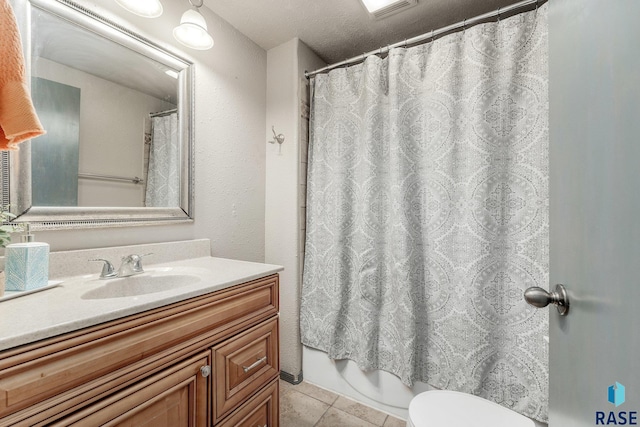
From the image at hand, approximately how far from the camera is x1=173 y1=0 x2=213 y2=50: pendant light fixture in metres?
1.19

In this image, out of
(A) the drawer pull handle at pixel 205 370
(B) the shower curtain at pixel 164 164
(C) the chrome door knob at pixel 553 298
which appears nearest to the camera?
(C) the chrome door knob at pixel 553 298

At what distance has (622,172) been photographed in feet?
1.12

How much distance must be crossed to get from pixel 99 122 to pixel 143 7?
497 millimetres

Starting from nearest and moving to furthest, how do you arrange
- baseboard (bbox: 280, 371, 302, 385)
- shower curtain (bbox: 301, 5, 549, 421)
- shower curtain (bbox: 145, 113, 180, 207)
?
shower curtain (bbox: 301, 5, 549, 421) → shower curtain (bbox: 145, 113, 180, 207) → baseboard (bbox: 280, 371, 302, 385)

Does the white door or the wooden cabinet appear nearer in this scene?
the white door

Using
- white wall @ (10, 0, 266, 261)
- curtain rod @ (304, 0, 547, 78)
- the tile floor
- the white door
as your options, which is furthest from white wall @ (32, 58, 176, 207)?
Answer: the white door

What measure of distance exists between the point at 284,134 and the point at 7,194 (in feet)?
4.36

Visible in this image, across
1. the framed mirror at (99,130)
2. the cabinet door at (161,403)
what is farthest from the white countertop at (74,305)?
the framed mirror at (99,130)

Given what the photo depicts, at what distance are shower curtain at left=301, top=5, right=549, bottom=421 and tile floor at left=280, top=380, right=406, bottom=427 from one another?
0.27m

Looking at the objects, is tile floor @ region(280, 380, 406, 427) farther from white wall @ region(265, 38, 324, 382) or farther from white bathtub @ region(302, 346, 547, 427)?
white wall @ region(265, 38, 324, 382)

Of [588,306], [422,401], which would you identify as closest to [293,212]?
[422,401]

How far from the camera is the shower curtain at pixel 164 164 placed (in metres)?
1.27

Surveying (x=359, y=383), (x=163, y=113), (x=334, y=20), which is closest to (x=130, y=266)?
(x=163, y=113)

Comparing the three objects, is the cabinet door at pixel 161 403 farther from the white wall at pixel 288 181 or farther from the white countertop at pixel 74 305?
the white wall at pixel 288 181
